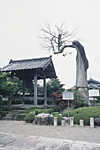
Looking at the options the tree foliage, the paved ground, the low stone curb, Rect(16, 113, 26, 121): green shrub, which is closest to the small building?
the tree foliage

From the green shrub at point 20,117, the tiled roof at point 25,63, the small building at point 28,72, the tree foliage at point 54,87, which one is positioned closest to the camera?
the green shrub at point 20,117

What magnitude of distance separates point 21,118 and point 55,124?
3291mm

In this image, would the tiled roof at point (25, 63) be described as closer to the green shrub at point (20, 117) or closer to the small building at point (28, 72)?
the small building at point (28, 72)

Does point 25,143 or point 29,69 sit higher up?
point 29,69

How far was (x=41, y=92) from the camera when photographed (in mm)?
18656

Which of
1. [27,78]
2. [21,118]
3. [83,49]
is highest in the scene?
[83,49]

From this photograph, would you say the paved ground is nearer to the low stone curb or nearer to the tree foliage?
the low stone curb

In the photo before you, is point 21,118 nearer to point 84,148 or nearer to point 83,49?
point 84,148

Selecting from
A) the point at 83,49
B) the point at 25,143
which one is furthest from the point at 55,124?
the point at 83,49

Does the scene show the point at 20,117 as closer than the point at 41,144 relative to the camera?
No

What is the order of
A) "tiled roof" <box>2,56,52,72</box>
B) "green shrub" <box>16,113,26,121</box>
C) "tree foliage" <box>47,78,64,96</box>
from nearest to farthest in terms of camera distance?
"green shrub" <box>16,113,26,121</box>
"tiled roof" <box>2,56,52,72</box>
"tree foliage" <box>47,78,64,96</box>

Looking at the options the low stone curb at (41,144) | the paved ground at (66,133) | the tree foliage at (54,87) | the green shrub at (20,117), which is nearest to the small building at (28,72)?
the tree foliage at (54,87)

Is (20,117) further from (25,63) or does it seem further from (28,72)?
(25,63)

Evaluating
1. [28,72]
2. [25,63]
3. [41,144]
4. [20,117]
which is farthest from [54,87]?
[41,144]
